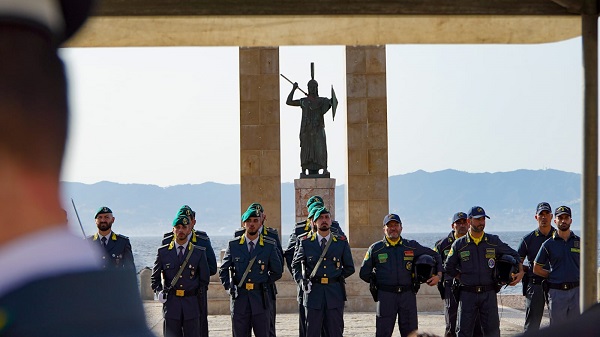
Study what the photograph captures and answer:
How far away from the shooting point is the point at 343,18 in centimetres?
322

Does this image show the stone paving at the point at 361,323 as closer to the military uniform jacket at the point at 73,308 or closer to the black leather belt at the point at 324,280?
the black leather belt at the point at 324,280

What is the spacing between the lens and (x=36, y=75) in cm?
42

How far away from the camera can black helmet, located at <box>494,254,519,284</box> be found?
10.7 meters

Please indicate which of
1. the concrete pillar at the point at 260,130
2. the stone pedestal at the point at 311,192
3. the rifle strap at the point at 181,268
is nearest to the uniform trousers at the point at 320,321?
the rifle strap at the point at 181,268

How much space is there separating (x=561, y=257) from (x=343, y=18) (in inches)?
337

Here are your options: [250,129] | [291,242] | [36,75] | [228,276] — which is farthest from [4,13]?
[250,129]

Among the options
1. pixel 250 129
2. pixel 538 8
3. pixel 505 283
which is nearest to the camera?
pixel 538 8

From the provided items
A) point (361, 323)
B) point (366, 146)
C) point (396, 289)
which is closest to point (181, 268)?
point (396, 289)

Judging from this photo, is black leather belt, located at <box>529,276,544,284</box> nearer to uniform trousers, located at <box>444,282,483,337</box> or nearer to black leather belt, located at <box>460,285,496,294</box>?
uniform trousers, located at <box>444,282,483,337</box>

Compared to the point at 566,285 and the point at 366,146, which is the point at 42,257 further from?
the point at 366,146

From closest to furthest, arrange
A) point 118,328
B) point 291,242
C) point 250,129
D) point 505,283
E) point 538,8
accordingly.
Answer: point 118,328 < point 538,8 < point 505,283 < point 291,242 < point 250,129

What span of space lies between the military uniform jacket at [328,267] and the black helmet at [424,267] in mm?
770

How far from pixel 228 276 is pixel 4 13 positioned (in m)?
A: 10.6

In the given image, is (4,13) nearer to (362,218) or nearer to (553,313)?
(553,313)
